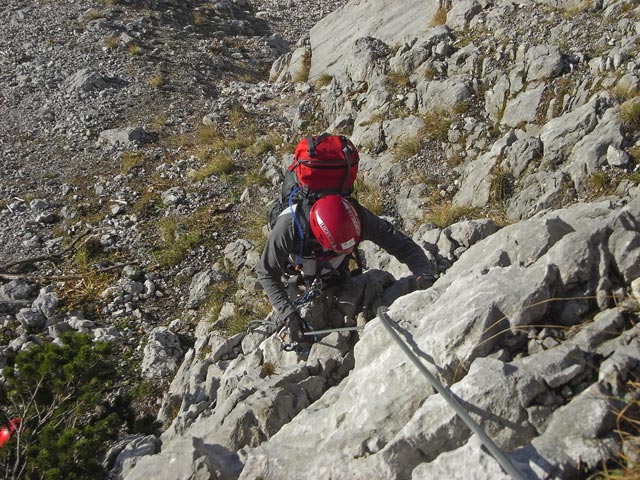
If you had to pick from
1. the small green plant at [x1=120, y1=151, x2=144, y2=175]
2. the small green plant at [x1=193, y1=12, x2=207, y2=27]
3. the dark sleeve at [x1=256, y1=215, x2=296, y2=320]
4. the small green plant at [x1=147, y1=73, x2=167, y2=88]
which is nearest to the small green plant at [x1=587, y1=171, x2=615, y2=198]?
the dark sleeve at [x1=256, y1=215, x2=296, y2=320]

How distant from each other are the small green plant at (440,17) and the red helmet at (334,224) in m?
9.78

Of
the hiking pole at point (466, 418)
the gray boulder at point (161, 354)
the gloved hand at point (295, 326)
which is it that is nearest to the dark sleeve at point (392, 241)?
the gloved hand at point (295, 326)

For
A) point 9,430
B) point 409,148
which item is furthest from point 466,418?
point 409,148

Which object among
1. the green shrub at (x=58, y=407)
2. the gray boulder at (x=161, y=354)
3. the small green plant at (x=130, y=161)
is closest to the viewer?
the green shrub at (x=58, y=407)

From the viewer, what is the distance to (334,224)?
4.81m

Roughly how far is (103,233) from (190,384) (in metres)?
5.11

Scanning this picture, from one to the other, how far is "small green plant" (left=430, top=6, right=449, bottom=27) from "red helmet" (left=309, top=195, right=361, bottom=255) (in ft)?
32.1

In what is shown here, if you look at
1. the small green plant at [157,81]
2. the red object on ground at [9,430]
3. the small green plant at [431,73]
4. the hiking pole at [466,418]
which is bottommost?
the small green plant at [431,73]

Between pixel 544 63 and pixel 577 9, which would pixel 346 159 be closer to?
pixel 544 63

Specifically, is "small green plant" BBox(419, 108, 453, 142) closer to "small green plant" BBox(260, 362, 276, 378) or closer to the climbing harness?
the climbing harness

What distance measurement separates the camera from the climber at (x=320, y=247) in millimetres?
4879

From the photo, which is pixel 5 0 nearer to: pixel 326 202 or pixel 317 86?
pixel 317 86

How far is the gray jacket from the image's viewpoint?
5.21 m

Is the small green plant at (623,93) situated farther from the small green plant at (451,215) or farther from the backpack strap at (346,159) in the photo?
the backpack strap at (346,159)
